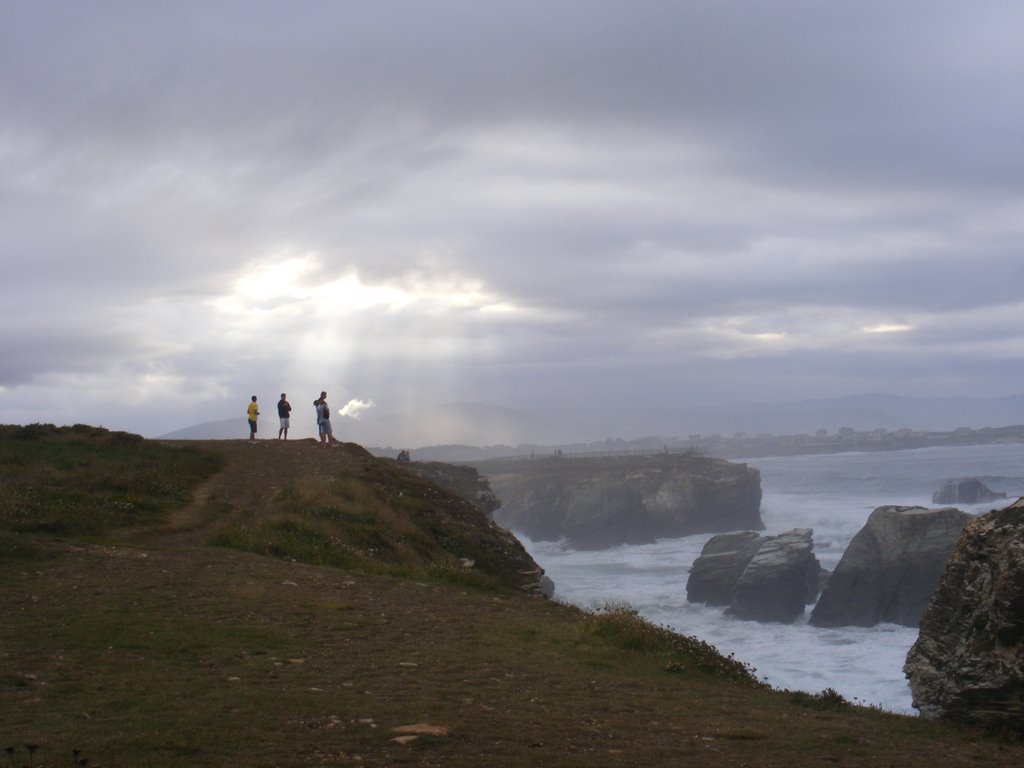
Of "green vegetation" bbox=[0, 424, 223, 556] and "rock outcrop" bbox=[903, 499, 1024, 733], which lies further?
"green vegetation" bbox=[0, 424, 223, 556]

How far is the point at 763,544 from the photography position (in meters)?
61.2

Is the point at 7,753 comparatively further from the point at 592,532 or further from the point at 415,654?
the point at 592,532

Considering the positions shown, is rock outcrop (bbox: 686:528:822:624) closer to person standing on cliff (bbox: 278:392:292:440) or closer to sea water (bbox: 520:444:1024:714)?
sea water (bbox: 520:444:1024:714)

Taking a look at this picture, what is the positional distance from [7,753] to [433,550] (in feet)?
54.3

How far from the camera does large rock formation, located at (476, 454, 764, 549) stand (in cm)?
10006

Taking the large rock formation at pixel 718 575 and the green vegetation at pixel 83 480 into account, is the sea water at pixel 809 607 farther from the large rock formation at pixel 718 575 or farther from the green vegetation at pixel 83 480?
the green vegetation at pixel 83 480

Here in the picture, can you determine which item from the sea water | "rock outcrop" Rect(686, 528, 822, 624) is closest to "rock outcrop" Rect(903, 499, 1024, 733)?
the sea water

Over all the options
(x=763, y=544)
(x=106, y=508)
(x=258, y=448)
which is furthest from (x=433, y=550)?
(x=763, y=544)

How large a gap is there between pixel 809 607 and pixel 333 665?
1910 inches

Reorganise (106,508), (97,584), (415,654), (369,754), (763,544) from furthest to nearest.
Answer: (763,544) → (106,508) → (97,584) → (415,654) → (369,754)

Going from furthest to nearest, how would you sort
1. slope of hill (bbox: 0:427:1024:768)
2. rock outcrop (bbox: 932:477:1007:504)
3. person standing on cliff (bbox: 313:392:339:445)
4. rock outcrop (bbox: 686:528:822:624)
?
rock outcrop (bbox: 932:477:1007:504), rock outcrop (bbox: 686:528:822:624), person standing on cliff (bbox: 313:392:339:445), slope of hill (bbox: 0:427:1024:768)

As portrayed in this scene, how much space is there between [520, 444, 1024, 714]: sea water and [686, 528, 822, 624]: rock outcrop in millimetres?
1103

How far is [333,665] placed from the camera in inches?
434

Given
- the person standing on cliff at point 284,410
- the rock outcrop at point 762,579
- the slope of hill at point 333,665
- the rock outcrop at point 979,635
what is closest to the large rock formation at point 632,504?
the rock outcrop at point 762,579
